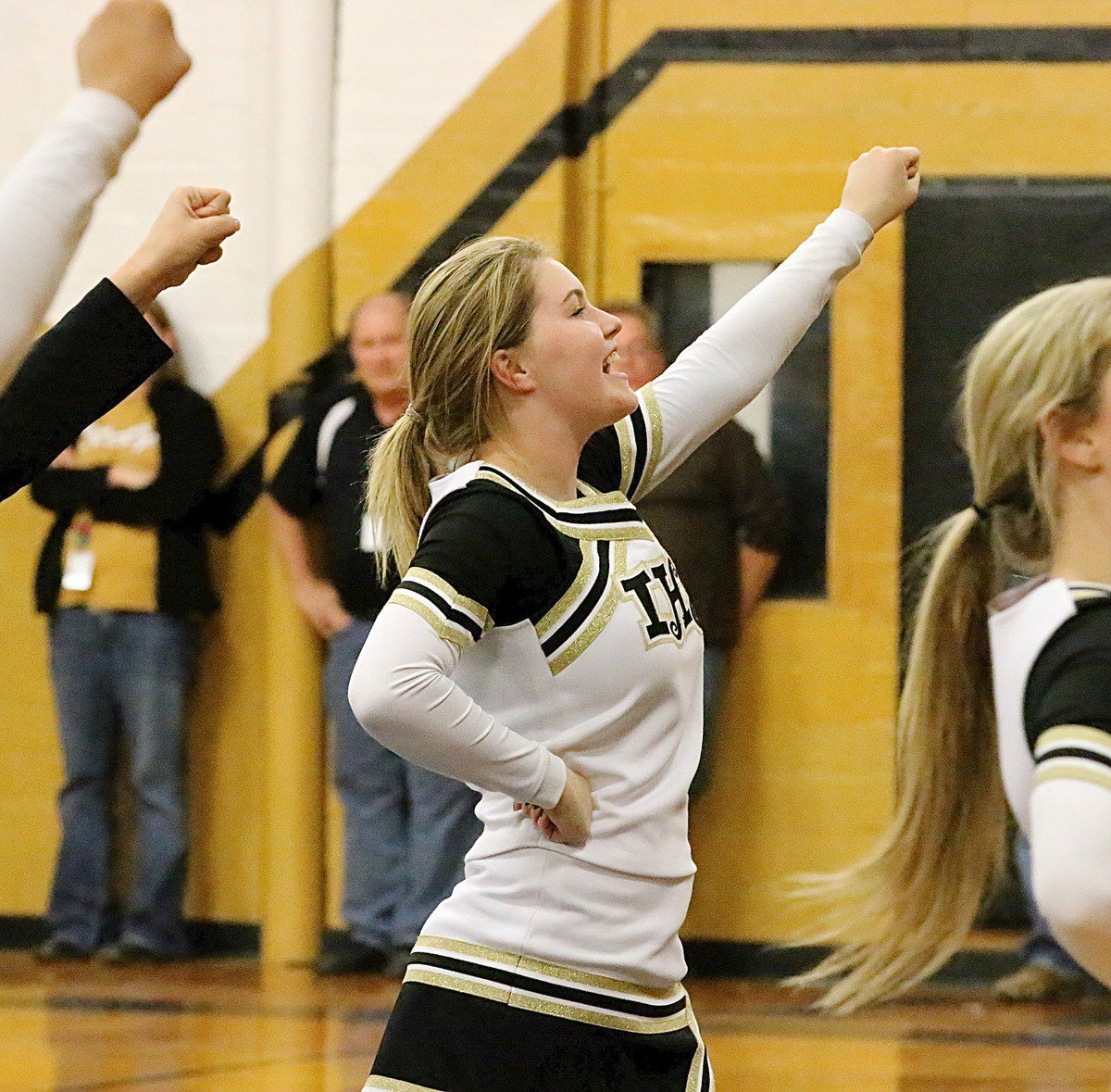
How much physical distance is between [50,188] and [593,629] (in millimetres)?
835

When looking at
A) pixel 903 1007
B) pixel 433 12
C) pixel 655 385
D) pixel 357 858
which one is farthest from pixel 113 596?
pixel 655 385

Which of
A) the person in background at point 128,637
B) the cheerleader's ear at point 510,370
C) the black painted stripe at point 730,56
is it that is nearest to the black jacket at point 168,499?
the person in background at point 128,637

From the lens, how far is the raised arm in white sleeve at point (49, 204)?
1.27 meters

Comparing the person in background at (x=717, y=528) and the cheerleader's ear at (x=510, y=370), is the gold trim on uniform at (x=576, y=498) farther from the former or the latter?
the person in background at (x=717, y=528)

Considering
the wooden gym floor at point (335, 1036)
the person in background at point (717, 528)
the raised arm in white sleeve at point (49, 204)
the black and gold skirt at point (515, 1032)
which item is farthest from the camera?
the person in background at point (717, 528)

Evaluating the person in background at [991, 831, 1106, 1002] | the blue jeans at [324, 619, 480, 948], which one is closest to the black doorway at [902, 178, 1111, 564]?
the person in background at [991, 831, 1106, 1002]

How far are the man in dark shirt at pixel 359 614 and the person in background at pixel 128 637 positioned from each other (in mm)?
334

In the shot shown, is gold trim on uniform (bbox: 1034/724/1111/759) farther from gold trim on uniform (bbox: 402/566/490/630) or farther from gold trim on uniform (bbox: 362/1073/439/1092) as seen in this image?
gold trim on uniform (bbox: 362/1073/439/1092)

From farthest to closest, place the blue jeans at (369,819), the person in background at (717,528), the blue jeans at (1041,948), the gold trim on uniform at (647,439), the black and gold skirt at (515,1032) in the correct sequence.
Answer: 1. the blue jeans at (369,819)
2. the person in background at (717,528)
3. the blue jeans at (1041,948)
4. the gold trim on uniform at (647,439)
5. the black and gold skirt at (515,1032)

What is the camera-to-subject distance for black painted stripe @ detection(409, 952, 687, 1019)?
1.97 meters

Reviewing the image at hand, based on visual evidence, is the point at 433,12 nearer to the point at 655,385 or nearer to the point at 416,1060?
the point at 655,385

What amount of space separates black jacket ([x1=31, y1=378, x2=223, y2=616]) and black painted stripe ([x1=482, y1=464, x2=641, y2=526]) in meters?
3.45

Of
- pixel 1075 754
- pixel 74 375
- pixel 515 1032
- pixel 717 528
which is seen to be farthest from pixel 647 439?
pixel 717 528

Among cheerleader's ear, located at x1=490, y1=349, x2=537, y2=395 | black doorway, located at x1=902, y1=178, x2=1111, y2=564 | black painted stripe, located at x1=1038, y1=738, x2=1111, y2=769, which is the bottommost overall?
black painted stripe, located at x1=1038, y1=738, x2=1111, y2=769
